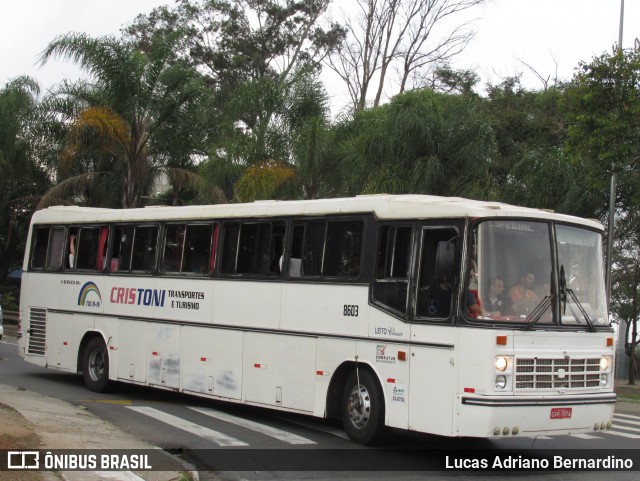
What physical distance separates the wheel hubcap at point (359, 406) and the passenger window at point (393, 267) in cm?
124

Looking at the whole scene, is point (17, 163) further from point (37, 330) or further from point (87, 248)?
point (87, 248)

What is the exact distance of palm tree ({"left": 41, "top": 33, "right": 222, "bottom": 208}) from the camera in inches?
1075

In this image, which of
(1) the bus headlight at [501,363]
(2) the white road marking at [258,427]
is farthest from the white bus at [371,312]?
(2) the white road marking at [258,427]

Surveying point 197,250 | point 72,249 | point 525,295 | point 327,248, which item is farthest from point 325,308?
A: point 72,249

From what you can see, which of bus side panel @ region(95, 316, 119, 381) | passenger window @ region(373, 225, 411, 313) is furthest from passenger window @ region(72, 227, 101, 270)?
passenger window @ region(373, 225, 411, 313)

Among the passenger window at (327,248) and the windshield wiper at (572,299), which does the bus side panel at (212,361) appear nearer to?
the passenger window at (327,248)

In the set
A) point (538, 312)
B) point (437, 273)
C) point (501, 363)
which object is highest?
point (437, 273)

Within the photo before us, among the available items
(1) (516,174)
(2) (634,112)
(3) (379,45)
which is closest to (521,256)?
(2) (634,112)

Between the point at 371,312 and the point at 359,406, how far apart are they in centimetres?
127

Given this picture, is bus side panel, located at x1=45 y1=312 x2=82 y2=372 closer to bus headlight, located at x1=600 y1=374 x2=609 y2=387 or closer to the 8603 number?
the 8603 number

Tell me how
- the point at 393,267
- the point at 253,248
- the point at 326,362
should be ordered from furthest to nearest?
the point at 253,248 < the point at 326,362 < the point at 393,267

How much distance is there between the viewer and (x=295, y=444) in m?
12.0

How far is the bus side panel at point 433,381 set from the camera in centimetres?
1057

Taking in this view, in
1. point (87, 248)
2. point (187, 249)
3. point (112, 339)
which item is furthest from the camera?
point (87, 248)
